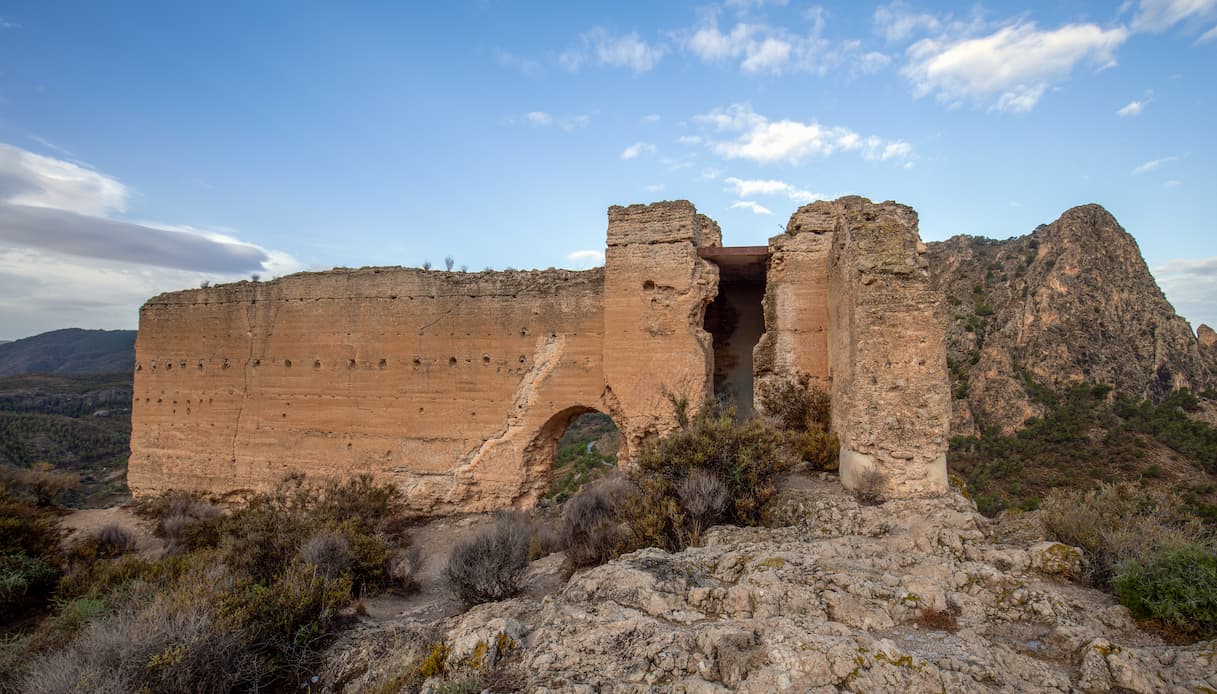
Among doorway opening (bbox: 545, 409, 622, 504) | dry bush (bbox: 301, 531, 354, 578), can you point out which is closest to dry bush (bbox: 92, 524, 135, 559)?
dry bush (bbox: 301, 531, 354, 578)

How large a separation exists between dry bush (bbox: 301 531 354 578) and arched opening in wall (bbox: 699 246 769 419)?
264 inches

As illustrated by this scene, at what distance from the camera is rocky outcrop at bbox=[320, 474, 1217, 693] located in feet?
9.44

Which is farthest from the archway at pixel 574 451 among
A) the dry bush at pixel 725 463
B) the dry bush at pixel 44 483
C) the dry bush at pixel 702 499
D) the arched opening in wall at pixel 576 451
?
the dry bush at pixel 44 483

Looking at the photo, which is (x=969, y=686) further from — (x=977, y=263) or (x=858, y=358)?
(x=977, y=263)

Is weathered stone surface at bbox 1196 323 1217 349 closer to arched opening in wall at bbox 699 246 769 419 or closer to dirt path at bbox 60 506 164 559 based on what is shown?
arched opening in wall at bbox 699 246 769 419

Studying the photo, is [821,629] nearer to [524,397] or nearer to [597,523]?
[597,523]

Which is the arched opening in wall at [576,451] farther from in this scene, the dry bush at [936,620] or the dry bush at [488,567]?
the dry bush at [936,620]

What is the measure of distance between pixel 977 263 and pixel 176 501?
1069 inches

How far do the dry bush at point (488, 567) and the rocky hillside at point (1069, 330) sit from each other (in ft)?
56.1

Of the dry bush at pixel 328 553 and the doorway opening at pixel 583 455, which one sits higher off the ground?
the dry bush at pixel 328 553

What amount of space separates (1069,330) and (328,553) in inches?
905

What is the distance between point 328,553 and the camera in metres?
5.58

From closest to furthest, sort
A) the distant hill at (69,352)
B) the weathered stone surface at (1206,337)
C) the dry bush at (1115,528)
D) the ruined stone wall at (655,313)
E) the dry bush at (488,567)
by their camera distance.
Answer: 1. the dry bush at (1115,528)
2. the dry bush at (488,567)
3. the ruined stone wall at (655,313)
4. the weathered stone surface at (1206,337)
5. the distant hill at (69,352)

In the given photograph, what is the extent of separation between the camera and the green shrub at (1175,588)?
3377mm
